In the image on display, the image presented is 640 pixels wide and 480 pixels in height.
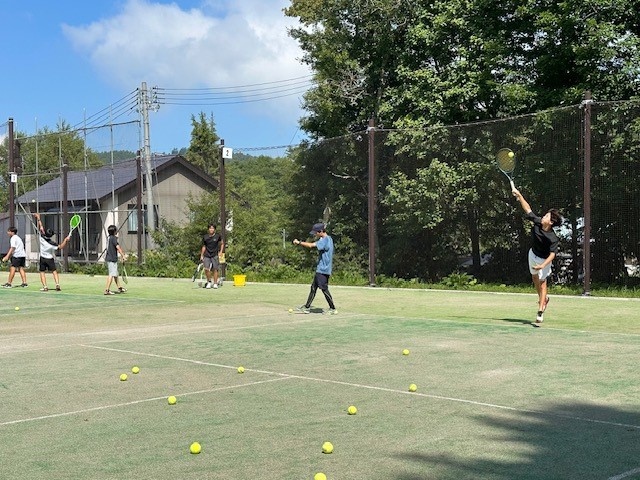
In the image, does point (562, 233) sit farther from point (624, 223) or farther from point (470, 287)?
point (470, 287)

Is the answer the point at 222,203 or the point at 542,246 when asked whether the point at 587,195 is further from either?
the point at 222,203

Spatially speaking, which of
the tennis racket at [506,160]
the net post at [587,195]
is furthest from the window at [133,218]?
the tennis racket at [506,160]

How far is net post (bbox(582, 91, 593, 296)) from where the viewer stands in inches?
703

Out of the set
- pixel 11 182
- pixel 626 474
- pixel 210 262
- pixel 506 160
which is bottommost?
pixel 626 474

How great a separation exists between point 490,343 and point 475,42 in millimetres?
15639

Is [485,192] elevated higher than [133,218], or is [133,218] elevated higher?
[133,218]

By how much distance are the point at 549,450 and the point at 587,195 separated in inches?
510

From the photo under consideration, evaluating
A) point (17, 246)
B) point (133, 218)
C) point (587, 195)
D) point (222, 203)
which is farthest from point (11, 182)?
point (587, 195)

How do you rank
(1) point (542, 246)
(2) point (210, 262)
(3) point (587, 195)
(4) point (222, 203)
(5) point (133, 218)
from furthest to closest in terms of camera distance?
1. (5) point (133, 218)
2. (4) point (222, 203)
3. (2) point (210, 262)
4. (3) point (587, 195)
5. (1) point (542, 246)

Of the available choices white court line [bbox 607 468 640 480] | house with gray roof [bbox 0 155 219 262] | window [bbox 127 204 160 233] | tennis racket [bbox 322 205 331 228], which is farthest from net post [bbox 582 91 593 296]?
window [bbox 127 204 160 233]

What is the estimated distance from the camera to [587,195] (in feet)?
58.5

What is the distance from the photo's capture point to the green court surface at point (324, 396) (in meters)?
5.46

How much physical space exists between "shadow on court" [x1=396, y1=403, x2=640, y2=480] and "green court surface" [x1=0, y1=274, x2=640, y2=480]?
0.06 ft

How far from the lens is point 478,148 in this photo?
21281 millimetres
